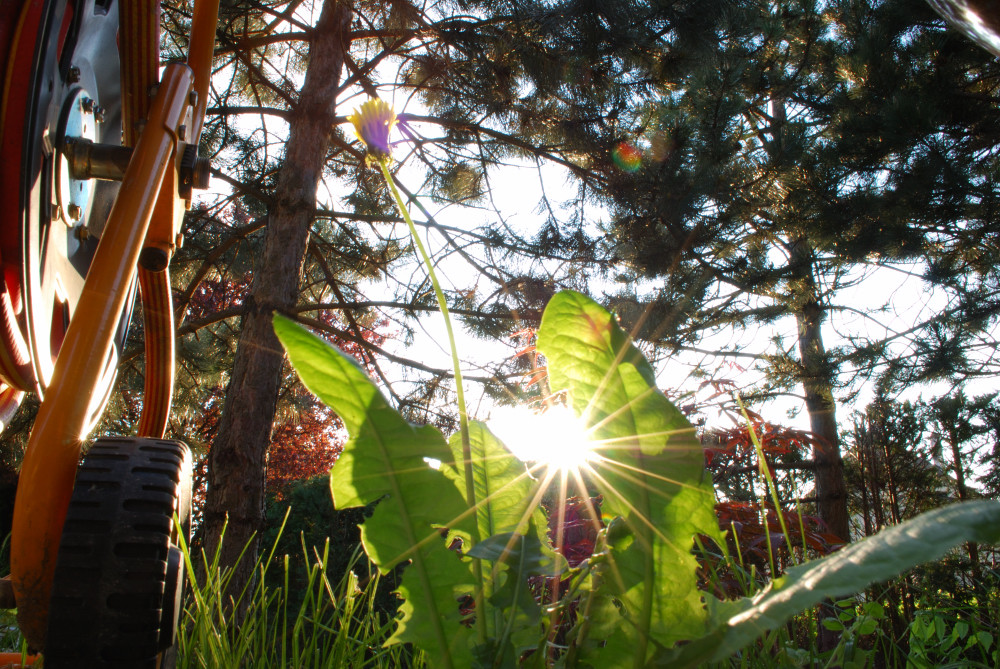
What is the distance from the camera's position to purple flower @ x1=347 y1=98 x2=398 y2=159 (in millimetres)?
460

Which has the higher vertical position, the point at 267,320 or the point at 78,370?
the point at 267,320

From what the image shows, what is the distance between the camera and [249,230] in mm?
3697

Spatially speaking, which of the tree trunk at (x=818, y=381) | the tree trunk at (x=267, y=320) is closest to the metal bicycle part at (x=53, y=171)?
the tree trunk at (x=267, y=320)

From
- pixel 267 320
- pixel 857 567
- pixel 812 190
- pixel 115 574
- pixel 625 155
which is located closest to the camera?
pixel 857 567

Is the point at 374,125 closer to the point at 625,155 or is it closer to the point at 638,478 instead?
the point at 638,478

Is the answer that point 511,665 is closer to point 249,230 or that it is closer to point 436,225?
point 436,225

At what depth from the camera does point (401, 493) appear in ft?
1.37

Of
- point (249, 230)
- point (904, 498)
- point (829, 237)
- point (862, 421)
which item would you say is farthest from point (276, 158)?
point (904, 498)

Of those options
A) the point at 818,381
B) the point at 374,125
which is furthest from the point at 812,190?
the point at 374,125

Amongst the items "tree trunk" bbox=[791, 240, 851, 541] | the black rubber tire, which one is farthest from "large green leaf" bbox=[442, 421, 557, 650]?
"tree trunk" bbox=[791, 240, 851, 541]

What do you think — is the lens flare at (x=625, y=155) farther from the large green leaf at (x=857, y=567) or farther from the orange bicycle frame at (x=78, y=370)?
the large green leaf at (x=857, y=567)

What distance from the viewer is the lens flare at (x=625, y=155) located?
3750mm

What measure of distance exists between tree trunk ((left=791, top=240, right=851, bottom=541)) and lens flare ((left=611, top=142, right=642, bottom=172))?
1532mm

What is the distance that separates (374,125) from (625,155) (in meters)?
3.56
